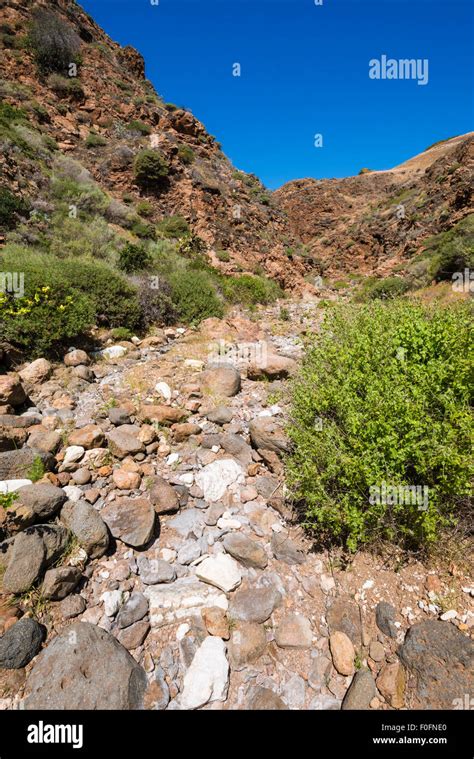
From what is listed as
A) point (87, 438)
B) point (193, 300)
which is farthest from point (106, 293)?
point (87, 438)

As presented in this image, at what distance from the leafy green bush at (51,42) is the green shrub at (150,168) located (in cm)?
632

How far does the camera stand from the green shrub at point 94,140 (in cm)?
1512

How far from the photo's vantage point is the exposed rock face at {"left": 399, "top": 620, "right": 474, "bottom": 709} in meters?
2.00

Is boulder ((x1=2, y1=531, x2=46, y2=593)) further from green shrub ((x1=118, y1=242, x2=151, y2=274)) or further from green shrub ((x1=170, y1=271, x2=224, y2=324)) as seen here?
green shrub ((x1=118, y1=242, x2=151, y2=274))

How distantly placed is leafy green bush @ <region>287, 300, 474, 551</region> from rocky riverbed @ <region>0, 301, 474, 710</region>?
402 mm

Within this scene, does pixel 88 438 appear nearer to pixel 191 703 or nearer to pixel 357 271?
pixel 191 703

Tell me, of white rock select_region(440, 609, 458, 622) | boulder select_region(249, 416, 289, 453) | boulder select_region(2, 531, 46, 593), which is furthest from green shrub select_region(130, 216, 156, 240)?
white rock select_region(440, 609, 458, 622)

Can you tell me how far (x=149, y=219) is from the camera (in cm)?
1436

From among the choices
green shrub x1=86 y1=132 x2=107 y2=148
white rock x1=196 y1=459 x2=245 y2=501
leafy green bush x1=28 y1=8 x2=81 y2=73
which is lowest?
white rock x1=196 y1=459 x2=245 y2=501

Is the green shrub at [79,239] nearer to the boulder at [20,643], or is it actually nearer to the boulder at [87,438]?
the boulder at [87,438]

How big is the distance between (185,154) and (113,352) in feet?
52.2
